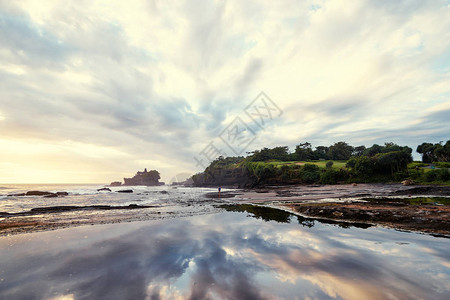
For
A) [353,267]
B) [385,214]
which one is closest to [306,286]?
[353,267]

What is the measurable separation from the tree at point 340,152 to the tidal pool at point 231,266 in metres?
117

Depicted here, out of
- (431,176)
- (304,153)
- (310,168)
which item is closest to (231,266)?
(431,176)

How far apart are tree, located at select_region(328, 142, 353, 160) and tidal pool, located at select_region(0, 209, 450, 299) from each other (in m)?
117

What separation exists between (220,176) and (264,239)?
115912 millimetres

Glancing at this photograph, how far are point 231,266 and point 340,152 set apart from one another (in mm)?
126513

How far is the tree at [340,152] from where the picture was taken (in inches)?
4266

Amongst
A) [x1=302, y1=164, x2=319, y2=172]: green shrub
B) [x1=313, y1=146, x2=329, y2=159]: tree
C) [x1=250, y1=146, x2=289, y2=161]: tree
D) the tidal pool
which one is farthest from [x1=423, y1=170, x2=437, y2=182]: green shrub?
[x1=250, y1=146, x2=289, y2=161]: tree

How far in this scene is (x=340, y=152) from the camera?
110m

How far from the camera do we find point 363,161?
5203 cm

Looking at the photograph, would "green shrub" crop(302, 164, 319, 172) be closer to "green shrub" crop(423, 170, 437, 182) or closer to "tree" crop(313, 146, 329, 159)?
"green shrub" crop(423, 170, 437, 182)

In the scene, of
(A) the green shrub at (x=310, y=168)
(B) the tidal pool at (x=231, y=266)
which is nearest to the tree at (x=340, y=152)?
(A) the green shrub at (x=310, y=168)

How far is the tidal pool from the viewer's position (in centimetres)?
420

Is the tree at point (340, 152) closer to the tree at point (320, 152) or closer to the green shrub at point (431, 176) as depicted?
the tree at point (320, 152)

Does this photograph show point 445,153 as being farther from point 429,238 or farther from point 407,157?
point 429,238
